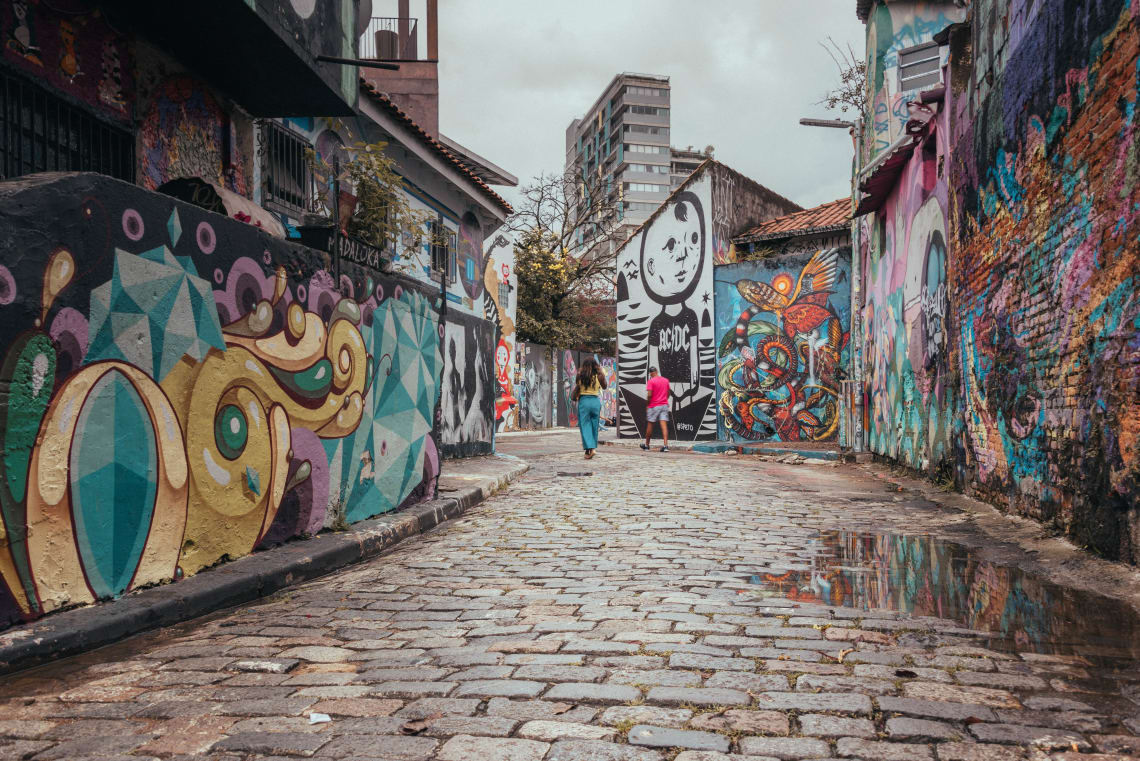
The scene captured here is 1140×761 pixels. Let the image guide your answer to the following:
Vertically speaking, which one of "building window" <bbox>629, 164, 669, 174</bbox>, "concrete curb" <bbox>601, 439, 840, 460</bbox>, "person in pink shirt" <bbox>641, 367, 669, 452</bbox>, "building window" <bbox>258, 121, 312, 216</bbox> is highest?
"building window" <bbox>629, 164, 669, 174</bbox>

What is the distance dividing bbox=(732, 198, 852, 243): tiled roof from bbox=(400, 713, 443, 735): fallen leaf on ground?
19.0m

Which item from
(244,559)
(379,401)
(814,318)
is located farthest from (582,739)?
(814,318)

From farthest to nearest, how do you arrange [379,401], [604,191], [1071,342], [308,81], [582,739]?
[604,191] < [308,81] < [379,401] < [1071,342] < [582,739]

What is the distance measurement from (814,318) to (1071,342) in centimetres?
1405

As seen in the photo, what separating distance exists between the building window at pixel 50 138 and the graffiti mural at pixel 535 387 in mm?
18693

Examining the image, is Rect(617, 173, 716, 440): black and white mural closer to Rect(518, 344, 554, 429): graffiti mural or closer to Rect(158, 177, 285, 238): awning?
Rect(518, 344, 554, 429): graffiti mural

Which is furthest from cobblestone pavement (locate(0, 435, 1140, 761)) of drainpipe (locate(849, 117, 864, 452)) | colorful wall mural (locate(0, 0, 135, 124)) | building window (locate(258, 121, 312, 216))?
drainpipe (locate(849, 117, 864, 452))

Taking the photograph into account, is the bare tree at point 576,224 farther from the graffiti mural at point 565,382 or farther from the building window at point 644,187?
the building window at point 644,187

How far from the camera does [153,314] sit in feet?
14.9

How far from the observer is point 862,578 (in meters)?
4.94

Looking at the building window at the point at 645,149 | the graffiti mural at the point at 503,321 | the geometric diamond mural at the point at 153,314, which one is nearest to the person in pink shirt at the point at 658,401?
the graffiti mural at the point at 503,321

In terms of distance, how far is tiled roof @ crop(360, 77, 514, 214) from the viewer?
10.8 meters

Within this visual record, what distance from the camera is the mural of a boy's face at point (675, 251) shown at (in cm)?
2139

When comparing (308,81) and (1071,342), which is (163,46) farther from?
(1071,342)
